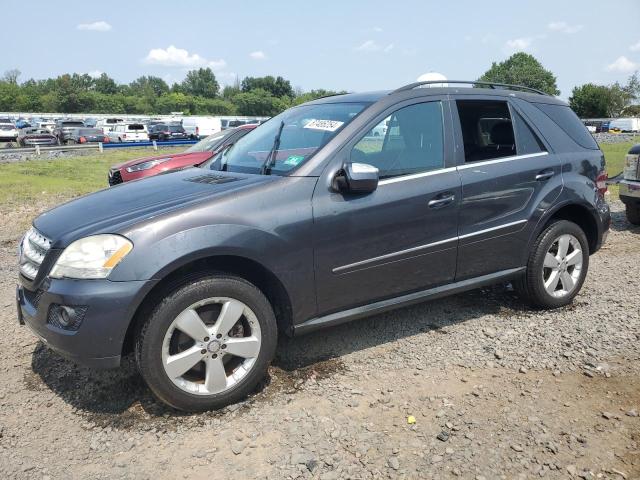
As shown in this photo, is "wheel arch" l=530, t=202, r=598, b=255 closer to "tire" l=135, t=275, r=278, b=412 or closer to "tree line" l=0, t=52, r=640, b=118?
"tire" l=135, t=275, r=278, b=412

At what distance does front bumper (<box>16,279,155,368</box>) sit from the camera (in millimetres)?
2715

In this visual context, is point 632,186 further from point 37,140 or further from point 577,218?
point 37,140

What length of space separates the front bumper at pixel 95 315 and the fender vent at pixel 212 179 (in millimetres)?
894

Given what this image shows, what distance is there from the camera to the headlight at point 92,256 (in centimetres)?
275

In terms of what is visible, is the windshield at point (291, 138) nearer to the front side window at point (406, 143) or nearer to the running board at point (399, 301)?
the front side window at point (406, 143)

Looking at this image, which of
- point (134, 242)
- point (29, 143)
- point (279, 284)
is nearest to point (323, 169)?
point (279, 284)

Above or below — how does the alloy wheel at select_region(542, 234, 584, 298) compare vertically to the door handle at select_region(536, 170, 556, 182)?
below

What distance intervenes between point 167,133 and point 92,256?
3590cm

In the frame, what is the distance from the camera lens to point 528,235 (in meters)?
4.20

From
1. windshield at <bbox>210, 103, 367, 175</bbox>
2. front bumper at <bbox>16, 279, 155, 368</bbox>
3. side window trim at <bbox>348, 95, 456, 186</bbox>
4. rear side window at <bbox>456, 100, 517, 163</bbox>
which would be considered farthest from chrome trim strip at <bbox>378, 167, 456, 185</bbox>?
front bumper at <bbox>16, 279, 155, 368</bbox>

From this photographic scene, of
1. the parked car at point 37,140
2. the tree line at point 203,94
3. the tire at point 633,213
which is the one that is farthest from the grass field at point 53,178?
the tree line at point 203,94

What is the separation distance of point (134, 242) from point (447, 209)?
212cm

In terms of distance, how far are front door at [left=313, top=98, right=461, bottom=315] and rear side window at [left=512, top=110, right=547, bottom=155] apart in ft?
2.50

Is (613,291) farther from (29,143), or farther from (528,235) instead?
(29,143)
